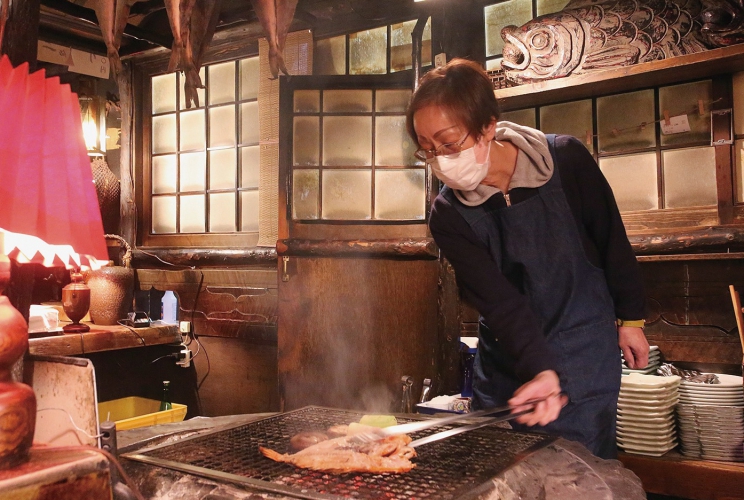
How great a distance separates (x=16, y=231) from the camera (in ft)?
3.46

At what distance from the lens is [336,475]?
1.70 m

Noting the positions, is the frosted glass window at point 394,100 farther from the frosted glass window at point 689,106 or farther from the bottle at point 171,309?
the bottle at point 171,309

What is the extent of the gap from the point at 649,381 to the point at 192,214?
4.68 meters

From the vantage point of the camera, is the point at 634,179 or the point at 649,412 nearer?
the point at 649,412

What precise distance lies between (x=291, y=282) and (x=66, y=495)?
3.77 metres

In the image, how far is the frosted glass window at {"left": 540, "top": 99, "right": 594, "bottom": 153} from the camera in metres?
4.42

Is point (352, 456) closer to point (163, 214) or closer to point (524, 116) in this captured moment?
point (524, 116)

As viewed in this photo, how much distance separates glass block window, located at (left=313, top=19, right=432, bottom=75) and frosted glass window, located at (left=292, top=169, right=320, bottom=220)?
3.78ft

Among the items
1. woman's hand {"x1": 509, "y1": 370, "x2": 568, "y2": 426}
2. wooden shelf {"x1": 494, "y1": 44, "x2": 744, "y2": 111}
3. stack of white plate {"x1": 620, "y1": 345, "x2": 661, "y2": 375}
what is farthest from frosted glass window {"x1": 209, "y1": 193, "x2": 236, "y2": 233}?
woman's hand {"x1": 509, "y1": 370, "x2": 568, "y2": 426}

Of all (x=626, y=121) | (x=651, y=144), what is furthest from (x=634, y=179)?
(x=626, y=121)

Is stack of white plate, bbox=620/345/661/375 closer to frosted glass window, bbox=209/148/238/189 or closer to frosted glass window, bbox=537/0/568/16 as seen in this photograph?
frosted glass window, bbox=537/0/568/16

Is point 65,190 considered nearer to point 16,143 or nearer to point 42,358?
point 16,143

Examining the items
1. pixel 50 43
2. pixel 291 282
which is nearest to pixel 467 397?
pixel 291 282

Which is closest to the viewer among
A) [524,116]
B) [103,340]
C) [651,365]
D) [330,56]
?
[651,365]
